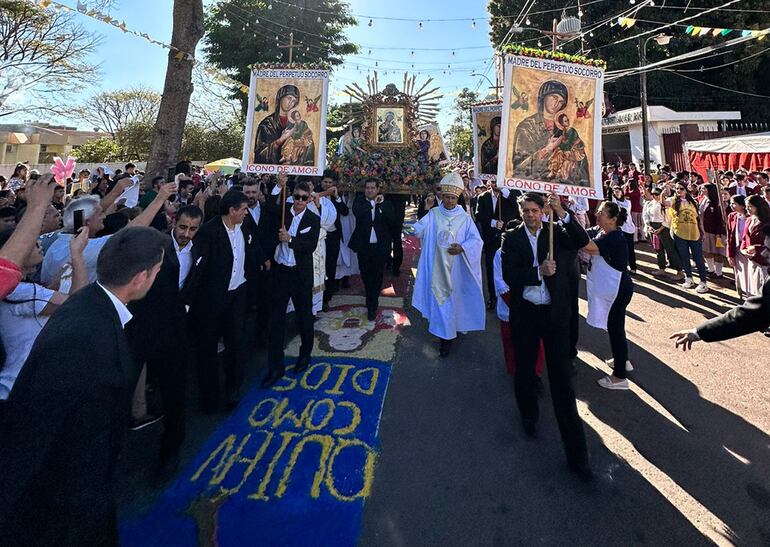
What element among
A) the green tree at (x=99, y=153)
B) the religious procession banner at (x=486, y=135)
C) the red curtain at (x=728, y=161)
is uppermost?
the green tree at (x=99, y=153)

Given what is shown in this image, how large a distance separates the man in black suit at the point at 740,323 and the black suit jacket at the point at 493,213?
4.46m

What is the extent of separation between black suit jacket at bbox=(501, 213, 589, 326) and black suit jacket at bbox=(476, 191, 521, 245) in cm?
342

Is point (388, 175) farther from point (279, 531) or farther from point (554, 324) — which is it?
point (279, 531)

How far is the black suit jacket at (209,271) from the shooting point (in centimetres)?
386

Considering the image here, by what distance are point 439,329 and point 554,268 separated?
2298mm

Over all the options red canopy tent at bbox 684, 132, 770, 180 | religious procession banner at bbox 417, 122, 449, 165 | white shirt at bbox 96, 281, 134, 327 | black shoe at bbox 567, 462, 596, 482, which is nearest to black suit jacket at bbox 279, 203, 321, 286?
white shirt at bbox 96, 281, 134, 327

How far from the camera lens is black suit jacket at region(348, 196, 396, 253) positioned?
6.82m

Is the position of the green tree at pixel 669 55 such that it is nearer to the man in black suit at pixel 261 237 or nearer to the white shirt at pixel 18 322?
the man in black suit at pixel 261 237

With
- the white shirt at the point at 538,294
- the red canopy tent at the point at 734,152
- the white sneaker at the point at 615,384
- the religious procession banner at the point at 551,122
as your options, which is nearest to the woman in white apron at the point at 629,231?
the white sneaker at the point at 615,384

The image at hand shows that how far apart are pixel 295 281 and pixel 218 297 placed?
0.95 meters

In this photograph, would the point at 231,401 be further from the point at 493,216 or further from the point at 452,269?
the point at 493,216

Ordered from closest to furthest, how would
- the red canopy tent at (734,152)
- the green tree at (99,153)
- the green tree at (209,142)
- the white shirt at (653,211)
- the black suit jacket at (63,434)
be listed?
the black suit jacket at (63,434), the white shirt at (653,211), the red canopy tent at (734,152), the green tree at (99,153), the green tree at (209,142)

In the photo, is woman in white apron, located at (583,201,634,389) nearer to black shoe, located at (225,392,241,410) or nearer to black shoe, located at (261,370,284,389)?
black shoe, located at (261,370,284,389)

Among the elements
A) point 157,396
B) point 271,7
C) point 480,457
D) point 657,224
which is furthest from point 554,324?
point 271,7
